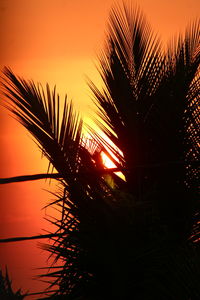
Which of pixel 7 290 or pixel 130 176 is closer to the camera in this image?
pixel 130 176

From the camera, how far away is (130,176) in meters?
3.20

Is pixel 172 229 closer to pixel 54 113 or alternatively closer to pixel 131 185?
pixel 131 185

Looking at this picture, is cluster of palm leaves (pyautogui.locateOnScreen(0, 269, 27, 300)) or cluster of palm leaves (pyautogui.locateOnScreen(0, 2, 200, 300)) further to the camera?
cluster of palm leaves (pyautogui.locateOnScreen(0, 269, 27, 300))

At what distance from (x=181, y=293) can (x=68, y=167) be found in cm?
84

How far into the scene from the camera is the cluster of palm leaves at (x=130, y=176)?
101 inches

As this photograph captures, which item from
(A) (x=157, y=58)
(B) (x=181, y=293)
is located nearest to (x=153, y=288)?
(B) (x=181, y=293)

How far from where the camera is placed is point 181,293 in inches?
84.7

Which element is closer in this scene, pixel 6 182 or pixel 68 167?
pixel 6 182

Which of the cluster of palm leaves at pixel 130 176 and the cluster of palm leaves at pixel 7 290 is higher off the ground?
the cluster of palm leaves at pixel 130 176

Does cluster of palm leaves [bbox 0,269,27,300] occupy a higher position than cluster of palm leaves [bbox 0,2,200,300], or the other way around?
cluster of palm leaves [bbox 0,2,200,300]

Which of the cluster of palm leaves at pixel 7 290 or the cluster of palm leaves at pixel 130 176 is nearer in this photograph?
the cluster of palm leaves at pixel 130 176

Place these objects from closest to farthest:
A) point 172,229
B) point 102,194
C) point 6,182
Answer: point 6,182 < point 102,194 < point 172,229

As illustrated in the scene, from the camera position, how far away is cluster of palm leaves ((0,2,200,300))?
255 cm

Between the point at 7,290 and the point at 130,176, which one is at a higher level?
the point at 130,176
